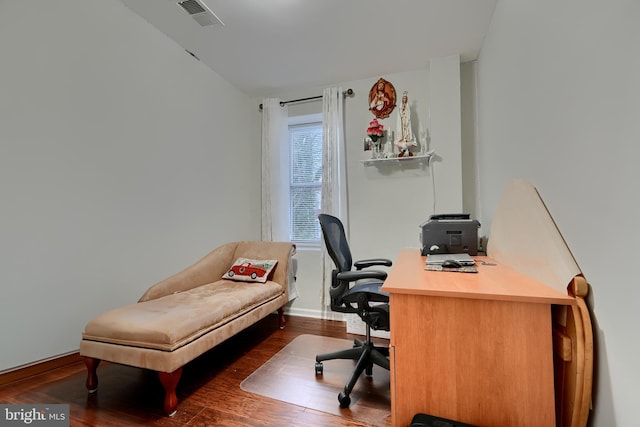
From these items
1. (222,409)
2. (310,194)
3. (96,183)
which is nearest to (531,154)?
(222,409)

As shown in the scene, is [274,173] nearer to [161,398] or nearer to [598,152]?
[161,398]

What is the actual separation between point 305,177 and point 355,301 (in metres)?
2.10

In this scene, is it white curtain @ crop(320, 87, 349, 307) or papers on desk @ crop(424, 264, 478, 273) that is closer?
papers on desk @ crop(424, 264, 478, 273)

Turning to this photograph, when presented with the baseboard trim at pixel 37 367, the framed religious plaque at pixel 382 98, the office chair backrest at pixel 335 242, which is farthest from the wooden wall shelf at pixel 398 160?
the baseboard trim at pixel 37 367

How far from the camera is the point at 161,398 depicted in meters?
1.67

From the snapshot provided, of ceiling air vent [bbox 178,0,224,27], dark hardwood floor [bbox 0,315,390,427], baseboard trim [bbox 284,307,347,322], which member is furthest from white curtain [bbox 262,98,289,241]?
dark hardwood floor [bbox 0,315,390,427]

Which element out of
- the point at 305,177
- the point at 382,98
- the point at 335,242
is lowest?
the point at 335,242

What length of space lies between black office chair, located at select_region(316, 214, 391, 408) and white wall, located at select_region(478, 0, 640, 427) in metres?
0.95

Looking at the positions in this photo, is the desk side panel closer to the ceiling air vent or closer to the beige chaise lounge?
the beige chaise lounge

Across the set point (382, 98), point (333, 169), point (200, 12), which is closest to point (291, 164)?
point (333, 169)

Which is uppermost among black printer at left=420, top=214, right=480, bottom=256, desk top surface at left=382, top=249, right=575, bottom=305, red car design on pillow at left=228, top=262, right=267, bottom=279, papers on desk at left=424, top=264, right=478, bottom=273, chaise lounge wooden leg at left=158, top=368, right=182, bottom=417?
black printer at left=420, top=214, right=480, bottom=256

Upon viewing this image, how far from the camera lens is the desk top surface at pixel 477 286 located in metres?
0.96

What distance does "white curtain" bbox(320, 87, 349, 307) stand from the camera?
312cm

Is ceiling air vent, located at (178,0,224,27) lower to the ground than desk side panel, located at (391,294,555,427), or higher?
higher
